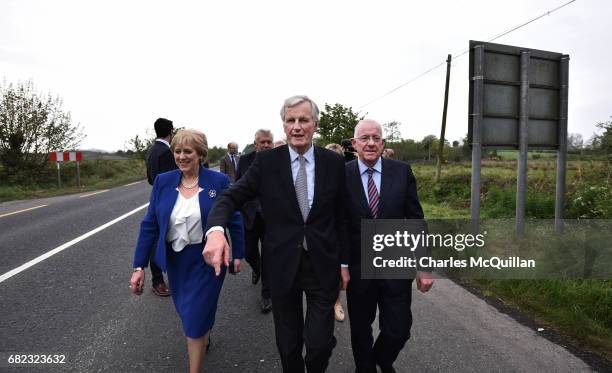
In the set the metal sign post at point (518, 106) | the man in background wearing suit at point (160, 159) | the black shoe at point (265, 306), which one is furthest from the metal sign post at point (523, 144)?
the man in background wearing suit at point (160, 159)

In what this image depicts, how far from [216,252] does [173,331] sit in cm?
216

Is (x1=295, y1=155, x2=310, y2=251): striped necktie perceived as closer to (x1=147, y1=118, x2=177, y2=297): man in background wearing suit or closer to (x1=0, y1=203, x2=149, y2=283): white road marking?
(x1=147, y1=118, x2=177, y2=297): man in background wearing suit

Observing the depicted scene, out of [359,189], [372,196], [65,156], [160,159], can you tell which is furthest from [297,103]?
[65,156]

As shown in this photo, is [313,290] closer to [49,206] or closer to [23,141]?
[49,206]

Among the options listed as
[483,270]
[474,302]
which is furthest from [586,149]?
[474,302]

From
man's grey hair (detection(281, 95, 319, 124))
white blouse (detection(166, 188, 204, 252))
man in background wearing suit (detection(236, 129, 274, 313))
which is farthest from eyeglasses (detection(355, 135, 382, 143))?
man in background wearing suit (detection(236, 129, 274, 313))

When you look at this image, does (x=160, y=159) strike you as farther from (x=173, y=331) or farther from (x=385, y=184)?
(x=385, y=184)

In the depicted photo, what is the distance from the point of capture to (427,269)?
A: 275cm

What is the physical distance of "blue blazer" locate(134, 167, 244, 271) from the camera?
261 cm

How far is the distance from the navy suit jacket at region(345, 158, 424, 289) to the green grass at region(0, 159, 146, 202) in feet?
59.0

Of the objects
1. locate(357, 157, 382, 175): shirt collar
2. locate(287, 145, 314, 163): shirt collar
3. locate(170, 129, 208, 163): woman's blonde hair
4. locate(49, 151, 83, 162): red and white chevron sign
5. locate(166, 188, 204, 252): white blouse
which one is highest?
locate(49, 151, 83, 162): red and white chevron sign

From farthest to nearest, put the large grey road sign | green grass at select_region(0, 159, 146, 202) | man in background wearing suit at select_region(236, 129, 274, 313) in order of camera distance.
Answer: green grass at select_region(0, 159, 146, 202)
the large grey road sign
man in background wearing suit at select_region(236, 129, 274, 313)

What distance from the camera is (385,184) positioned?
8.97ft

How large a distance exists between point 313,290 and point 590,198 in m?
7.51
